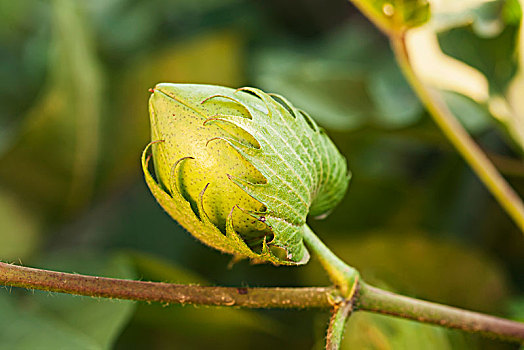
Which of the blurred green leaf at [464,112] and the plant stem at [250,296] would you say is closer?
the plant stem at [250,296]

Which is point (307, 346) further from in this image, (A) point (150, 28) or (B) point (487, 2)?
(A) point (150, 28)

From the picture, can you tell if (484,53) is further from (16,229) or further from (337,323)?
(16,229)

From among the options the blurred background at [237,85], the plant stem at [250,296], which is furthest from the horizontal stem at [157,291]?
the blurred background at [237,85]

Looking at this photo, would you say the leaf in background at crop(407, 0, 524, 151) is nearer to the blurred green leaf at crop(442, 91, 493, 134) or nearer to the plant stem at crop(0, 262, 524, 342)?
the blurred green leaf at crop(442, 91, 493, 134)

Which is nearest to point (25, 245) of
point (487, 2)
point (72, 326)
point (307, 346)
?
point (72, 326)

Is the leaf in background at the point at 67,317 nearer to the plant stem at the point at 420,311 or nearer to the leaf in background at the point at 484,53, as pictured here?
the plant stem at the point at 420,311

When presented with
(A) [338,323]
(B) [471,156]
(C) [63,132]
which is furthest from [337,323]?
(C) [63,132]
